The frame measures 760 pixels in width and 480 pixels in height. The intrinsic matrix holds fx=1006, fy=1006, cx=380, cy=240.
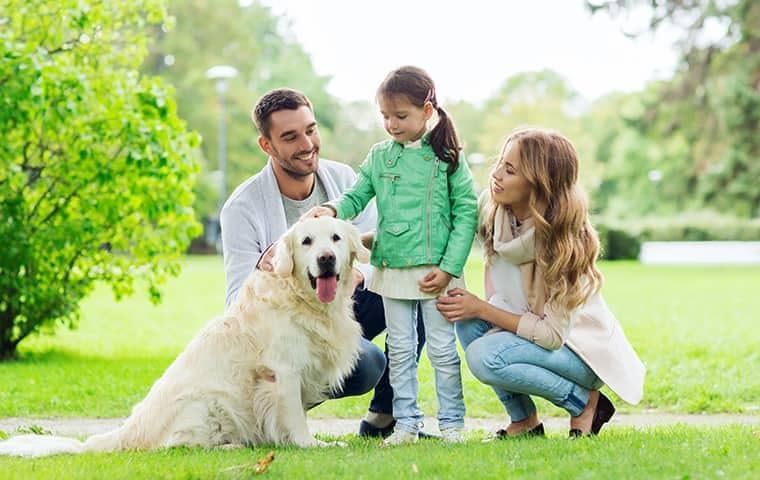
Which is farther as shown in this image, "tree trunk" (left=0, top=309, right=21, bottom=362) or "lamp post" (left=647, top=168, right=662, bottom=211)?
Answer: "lamp post" (left=647, top=168, right=662, bottom=211)

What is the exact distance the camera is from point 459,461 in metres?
4.56

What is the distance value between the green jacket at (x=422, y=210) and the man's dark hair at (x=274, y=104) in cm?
78

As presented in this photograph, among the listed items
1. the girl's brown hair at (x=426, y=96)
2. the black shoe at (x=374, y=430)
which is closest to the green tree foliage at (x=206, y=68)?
the black shoe at (x=374, y=430)

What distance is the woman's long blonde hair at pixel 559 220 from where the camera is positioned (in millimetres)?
5320

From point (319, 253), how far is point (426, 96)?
1.01 meters

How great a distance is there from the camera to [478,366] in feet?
17.6

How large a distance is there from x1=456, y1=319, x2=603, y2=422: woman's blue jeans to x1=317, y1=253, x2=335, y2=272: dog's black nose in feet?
3.05

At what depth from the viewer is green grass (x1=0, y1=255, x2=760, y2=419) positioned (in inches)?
298

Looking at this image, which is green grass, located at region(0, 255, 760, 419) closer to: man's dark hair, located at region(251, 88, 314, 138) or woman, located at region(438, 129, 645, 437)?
woman, located at region(438, 129, 645, 437)

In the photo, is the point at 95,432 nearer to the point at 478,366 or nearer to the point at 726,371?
the point at 478,366

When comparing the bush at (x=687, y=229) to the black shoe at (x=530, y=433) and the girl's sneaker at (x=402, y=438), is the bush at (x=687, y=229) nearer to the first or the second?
the black shoe at (x=530, y=433)

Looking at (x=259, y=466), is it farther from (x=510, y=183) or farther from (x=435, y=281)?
(x=510, y=183)

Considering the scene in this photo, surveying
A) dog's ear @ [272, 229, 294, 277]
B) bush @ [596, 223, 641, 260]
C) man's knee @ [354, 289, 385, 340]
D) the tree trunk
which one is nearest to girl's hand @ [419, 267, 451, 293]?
dog's ear @ [272, 229, 294, 277]

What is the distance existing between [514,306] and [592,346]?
48 centimetres
